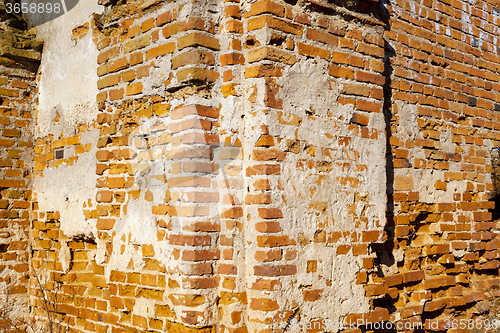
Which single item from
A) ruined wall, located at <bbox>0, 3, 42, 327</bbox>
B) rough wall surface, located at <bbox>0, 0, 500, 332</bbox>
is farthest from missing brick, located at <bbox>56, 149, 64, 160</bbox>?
ruined wall, located at <bbox>0, 3, 42, 327</bbox>

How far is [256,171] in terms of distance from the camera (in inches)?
97.3

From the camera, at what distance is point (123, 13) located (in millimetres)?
2949

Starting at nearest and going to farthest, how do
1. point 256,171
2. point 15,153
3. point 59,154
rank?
1. point 256,171
2. point 59,154
3. point 15,153

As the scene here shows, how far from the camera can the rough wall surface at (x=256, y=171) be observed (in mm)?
2473

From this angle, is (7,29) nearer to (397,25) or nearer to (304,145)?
(304,145)

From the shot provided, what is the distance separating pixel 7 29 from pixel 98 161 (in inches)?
67.3

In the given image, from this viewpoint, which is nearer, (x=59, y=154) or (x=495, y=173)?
(x=59, y=154)

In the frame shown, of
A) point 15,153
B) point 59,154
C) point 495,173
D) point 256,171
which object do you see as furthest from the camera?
point 495,173

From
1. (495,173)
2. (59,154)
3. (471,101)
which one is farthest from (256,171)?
(495,173)

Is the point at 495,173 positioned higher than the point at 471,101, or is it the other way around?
the point at 471,101

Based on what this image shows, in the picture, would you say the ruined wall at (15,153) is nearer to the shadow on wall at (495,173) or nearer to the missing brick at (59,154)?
the missing brick at (59,154)

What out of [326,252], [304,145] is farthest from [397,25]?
[326,252]

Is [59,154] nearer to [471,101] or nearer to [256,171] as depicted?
[256,171]

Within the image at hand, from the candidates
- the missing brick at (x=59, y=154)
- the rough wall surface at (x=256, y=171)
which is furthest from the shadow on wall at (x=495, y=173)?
the missing brick at (x=59, y=154)
